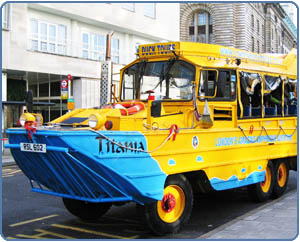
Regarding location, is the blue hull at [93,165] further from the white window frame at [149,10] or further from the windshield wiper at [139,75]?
the white window frame at [149,10]

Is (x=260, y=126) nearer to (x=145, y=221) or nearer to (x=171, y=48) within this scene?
(x=171, y=48)

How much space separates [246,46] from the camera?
119ft

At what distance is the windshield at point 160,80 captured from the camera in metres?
7.16

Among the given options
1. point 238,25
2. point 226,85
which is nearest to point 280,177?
point 226,85

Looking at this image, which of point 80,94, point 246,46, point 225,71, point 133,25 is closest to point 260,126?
point 225,71

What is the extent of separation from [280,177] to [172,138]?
401 cm

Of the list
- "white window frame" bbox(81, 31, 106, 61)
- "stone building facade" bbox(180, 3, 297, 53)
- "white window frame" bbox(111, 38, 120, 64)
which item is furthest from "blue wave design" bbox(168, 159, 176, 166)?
"stone building facade" bbox(180, 3, 297, 53)

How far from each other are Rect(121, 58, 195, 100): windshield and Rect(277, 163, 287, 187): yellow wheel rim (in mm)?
3116

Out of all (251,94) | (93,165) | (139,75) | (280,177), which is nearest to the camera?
(93,165)

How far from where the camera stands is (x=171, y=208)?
19.7ft

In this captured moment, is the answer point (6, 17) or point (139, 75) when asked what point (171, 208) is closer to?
point (139, 75)

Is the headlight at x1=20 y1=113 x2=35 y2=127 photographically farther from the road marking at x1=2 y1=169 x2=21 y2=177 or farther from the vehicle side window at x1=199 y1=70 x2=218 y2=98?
the road marking at x1=2 y1=169 x2=21 y2=177

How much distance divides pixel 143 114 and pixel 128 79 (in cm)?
162

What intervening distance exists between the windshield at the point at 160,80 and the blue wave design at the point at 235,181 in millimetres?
1476
